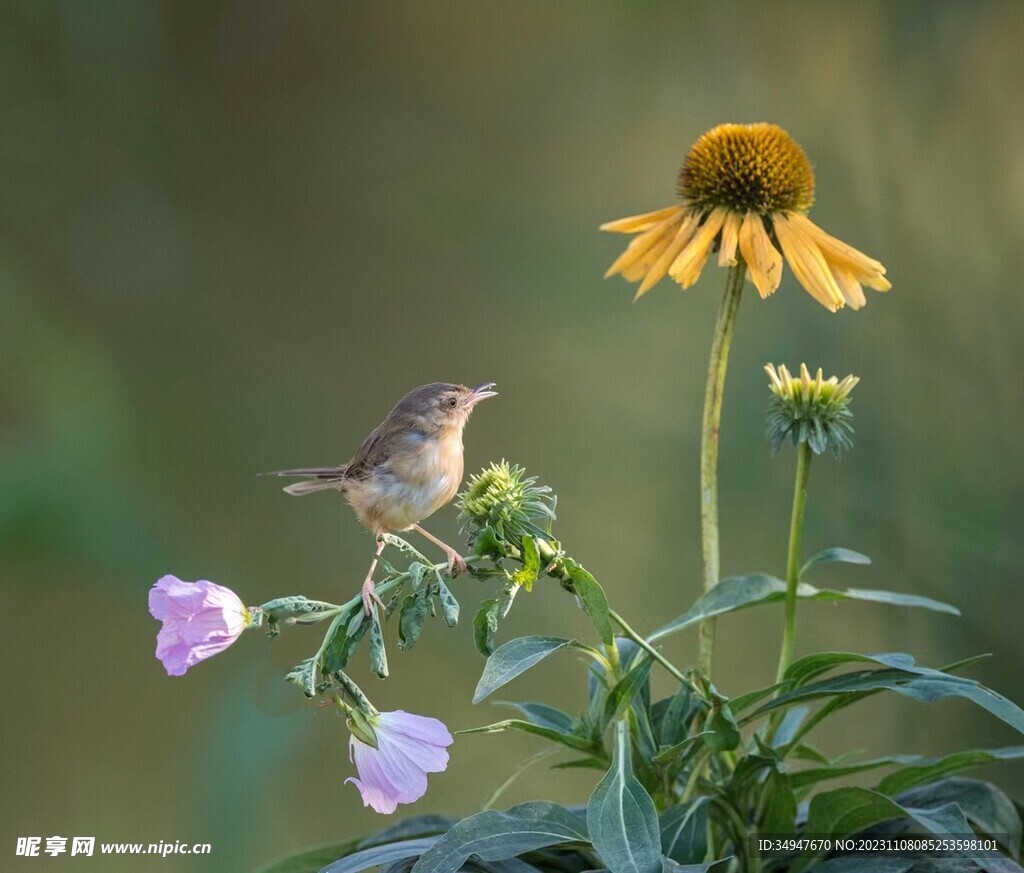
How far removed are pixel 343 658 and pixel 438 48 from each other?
5.44 feet

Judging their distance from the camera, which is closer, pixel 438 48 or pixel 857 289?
pixel 857 289

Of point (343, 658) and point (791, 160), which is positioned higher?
point (791, 160)

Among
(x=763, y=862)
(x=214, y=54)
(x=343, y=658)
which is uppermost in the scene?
(x=214, y=54)

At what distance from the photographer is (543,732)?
2.35 ft

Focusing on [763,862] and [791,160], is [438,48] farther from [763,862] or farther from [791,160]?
[763,862]

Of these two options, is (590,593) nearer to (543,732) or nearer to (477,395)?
(543,732)

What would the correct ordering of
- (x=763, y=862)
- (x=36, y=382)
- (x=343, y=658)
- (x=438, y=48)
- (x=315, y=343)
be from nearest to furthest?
(x=343, y=658), (x=763, y=862), (x=36, y=382), (x=315, y=343), (x=438, y=48)

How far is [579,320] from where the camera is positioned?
200cm

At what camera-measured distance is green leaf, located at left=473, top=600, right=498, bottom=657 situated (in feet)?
2.12

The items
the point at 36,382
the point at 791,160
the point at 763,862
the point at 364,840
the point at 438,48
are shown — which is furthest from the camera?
the point at 438,48

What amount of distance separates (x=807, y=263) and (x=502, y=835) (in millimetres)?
471

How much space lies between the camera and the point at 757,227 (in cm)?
97

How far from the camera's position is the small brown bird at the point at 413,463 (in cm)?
84

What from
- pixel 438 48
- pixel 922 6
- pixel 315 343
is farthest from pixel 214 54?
pixel 922 6
